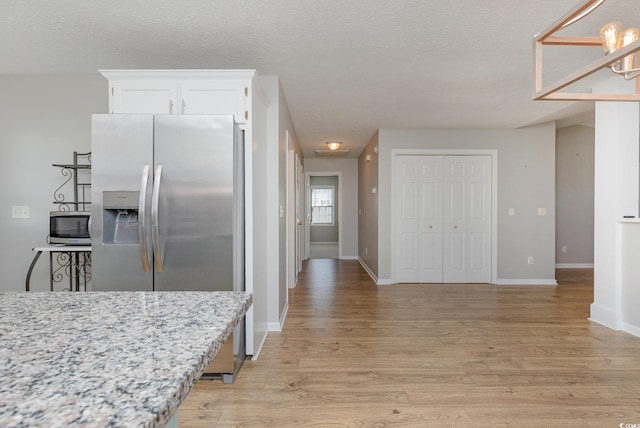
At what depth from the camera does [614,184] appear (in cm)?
334

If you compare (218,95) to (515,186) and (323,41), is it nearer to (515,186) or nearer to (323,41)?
(323,41)

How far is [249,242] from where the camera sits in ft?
8.38

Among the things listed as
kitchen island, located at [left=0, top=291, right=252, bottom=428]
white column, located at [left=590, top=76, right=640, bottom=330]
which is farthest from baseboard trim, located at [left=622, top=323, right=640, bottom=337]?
kitchen island, located at [left=0, top=291, right=252, bottom=428]

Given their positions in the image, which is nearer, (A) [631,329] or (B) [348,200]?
(A) [631,329]

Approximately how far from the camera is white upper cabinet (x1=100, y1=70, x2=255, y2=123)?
2.59 m

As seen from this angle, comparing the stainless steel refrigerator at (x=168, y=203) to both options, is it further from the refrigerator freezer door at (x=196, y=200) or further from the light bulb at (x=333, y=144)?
the light bulb at (x=333, y=144)

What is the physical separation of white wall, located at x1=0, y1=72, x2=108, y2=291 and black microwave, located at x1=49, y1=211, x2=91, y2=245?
653 mm

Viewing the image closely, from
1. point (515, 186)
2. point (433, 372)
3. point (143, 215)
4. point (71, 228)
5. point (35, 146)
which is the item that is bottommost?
point (433, 372)

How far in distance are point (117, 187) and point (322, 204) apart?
9.57 m

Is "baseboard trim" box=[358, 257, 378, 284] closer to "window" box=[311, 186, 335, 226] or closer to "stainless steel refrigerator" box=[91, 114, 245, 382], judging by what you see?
"stainless steel refrigerator" box=[91, 114, 245, 382]

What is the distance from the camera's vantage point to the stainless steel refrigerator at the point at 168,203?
7.48 feet

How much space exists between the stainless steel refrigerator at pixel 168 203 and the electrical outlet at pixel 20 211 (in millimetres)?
1707

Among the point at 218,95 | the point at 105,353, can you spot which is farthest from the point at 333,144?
the point at 105,353

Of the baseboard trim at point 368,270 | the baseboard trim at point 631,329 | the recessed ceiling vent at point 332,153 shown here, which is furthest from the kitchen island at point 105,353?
the recessed ceiling vent at point 332,153
